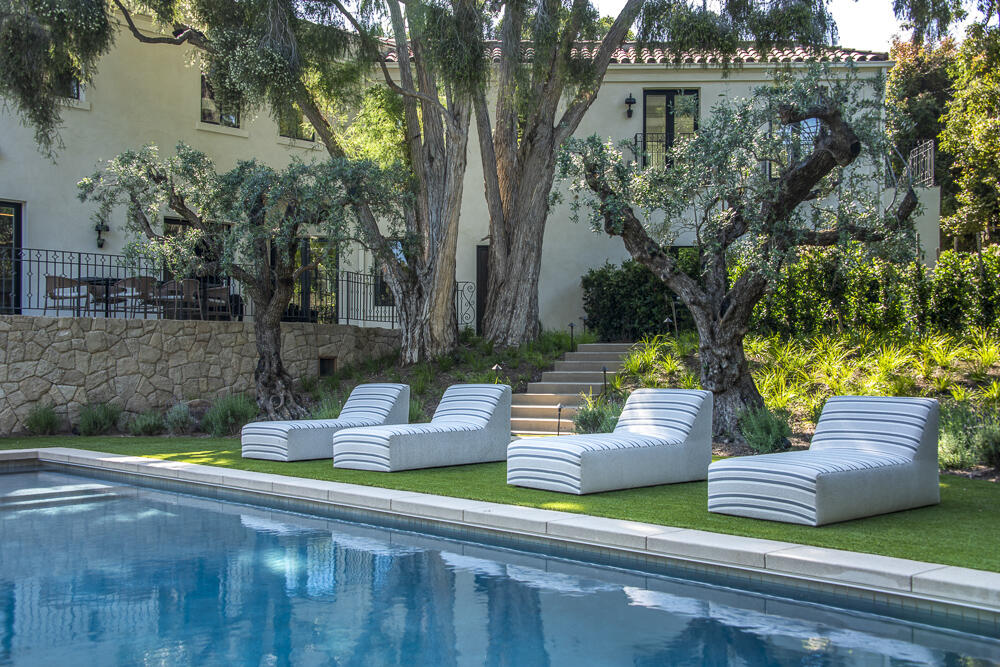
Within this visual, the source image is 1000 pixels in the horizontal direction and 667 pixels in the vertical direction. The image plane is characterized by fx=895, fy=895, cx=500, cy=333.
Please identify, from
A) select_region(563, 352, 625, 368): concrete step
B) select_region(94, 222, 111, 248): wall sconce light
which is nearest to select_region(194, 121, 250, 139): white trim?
select_region(94, 222, 111, 248): wall sconce light

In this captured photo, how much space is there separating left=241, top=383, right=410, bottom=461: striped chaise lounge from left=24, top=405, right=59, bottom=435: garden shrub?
15.8ft

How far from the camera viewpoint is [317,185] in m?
13.5

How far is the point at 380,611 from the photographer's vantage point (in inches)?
205

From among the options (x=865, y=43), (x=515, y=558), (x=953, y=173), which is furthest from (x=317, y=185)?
(x=953, y=173)

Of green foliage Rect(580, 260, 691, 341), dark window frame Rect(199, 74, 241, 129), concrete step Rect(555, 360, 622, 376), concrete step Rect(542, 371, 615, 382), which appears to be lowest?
concrete step Rect(542, 371, 615, 382)

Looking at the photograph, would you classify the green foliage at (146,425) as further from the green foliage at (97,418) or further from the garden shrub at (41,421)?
the garden shrub at (41,421)

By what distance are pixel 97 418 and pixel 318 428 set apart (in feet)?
17.9

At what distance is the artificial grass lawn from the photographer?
5.93 meters

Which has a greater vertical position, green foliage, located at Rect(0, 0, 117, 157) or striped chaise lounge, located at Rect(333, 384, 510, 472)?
green foliage, located at Rect(0, 0, 117, 157)

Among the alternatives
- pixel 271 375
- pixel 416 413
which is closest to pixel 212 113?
pixel 271 375

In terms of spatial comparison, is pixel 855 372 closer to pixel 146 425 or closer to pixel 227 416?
pixel 227 416

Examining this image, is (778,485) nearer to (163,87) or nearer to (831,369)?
(831,369)

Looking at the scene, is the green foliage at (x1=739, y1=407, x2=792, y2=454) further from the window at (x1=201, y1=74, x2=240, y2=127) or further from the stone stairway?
the window at (x1=201, y1=74, x2=240, y2=127)

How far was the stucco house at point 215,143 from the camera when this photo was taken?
671 inches
